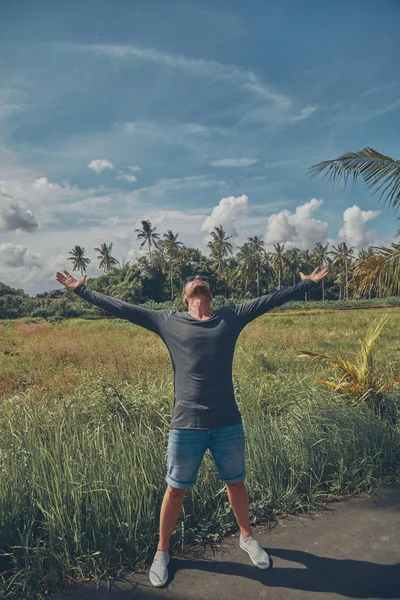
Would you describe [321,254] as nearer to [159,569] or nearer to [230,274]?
[230,274]

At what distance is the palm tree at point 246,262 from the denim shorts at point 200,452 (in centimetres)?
4902

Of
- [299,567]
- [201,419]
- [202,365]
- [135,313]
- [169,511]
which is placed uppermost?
[135,313]

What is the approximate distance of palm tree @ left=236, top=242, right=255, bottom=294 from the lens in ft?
170

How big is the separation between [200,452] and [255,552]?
0.71m

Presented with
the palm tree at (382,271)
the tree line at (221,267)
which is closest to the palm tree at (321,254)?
the tree line at (221,267)

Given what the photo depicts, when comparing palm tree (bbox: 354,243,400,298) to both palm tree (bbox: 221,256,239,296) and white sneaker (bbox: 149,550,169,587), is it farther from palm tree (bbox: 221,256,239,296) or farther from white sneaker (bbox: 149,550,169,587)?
palm tree (bbox: 221,256,239,296)

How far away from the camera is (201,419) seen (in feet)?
7.89

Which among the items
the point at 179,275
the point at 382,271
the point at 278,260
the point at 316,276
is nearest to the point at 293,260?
the point at 278,260

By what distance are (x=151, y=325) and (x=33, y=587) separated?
62.4 inches

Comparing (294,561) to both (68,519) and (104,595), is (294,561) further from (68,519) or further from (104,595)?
(68,519)

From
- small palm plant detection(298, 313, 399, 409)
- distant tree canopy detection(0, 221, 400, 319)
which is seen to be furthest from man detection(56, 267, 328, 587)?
distant tree canopy detection(0, 221, 400, 319)

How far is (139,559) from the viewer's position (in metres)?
2.61

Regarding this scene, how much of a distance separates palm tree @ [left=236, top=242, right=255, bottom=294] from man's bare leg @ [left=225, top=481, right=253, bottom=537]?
48913mm

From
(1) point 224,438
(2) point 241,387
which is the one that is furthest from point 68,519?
(2) point 241,387
